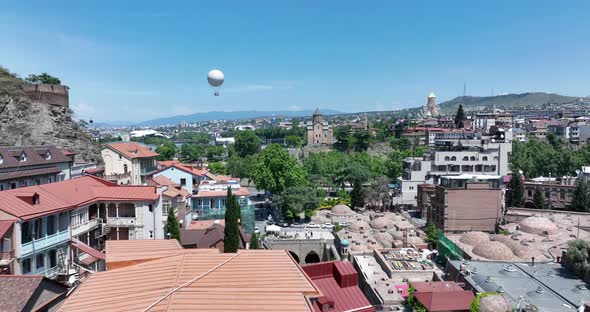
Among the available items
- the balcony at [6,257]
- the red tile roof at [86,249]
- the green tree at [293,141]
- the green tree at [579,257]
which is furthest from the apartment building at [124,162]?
the green tree at [293,141]

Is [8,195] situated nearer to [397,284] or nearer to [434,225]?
[397,284]

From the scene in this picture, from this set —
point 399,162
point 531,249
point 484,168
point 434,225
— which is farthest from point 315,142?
point 531,249

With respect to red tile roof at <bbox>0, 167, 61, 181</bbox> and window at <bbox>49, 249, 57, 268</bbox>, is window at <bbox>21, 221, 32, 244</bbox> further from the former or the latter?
red tile roof at <bbox>0, 167, 61, 181</bbox>

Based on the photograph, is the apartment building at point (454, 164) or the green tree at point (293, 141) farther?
the green tree at point (293, 141)

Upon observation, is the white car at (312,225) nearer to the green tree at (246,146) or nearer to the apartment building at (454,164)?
the apartment building at (454,164)

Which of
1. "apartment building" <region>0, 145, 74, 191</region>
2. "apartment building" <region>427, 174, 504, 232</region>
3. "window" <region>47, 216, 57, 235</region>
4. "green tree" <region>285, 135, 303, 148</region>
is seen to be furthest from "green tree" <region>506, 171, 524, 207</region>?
"green tree" <region>285, 135, 303, 148</region>

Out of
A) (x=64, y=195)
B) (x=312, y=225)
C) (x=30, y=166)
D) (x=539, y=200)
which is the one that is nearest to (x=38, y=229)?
(x=64, y=195)
